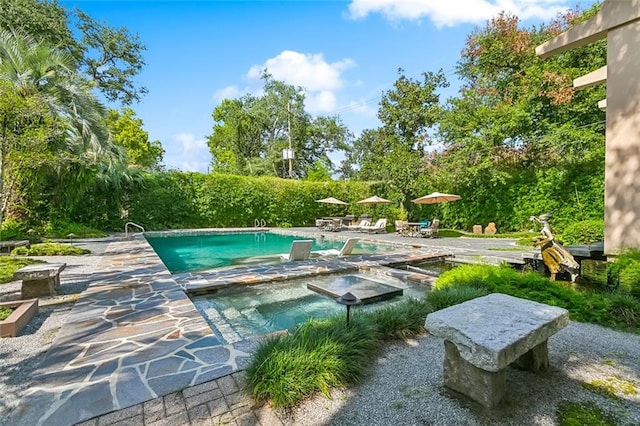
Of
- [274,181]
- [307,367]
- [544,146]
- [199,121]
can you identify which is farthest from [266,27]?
[199,121]

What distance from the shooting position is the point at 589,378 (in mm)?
2770

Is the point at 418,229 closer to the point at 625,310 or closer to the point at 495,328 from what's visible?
the point at 625,310

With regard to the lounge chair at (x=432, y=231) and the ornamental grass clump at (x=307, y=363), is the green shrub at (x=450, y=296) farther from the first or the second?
the lounge chair at (x=432, y=231)

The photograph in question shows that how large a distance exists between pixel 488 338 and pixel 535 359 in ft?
3.74

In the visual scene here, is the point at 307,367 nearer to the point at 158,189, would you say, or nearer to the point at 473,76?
the point at 158,189

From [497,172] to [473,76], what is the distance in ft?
24.6

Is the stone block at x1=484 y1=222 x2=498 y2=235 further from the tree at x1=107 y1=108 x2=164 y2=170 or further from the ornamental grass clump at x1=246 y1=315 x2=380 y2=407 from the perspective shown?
the tree at x1=107 y1=108 x2=164 y2=170

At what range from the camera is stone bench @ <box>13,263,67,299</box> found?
16.0ft

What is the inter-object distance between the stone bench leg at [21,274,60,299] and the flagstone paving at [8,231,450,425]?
1.73ft

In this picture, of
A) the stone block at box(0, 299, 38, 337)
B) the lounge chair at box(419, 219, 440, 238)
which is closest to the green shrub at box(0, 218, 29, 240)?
the stone block at box(0, 299, 38, 337)

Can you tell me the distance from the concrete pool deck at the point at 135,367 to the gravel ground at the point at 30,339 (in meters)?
0.13

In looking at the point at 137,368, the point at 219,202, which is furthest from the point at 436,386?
the point at 219,202

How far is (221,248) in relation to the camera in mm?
13312

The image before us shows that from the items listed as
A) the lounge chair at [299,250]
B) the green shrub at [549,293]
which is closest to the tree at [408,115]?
the lounge chair at [299,250]
